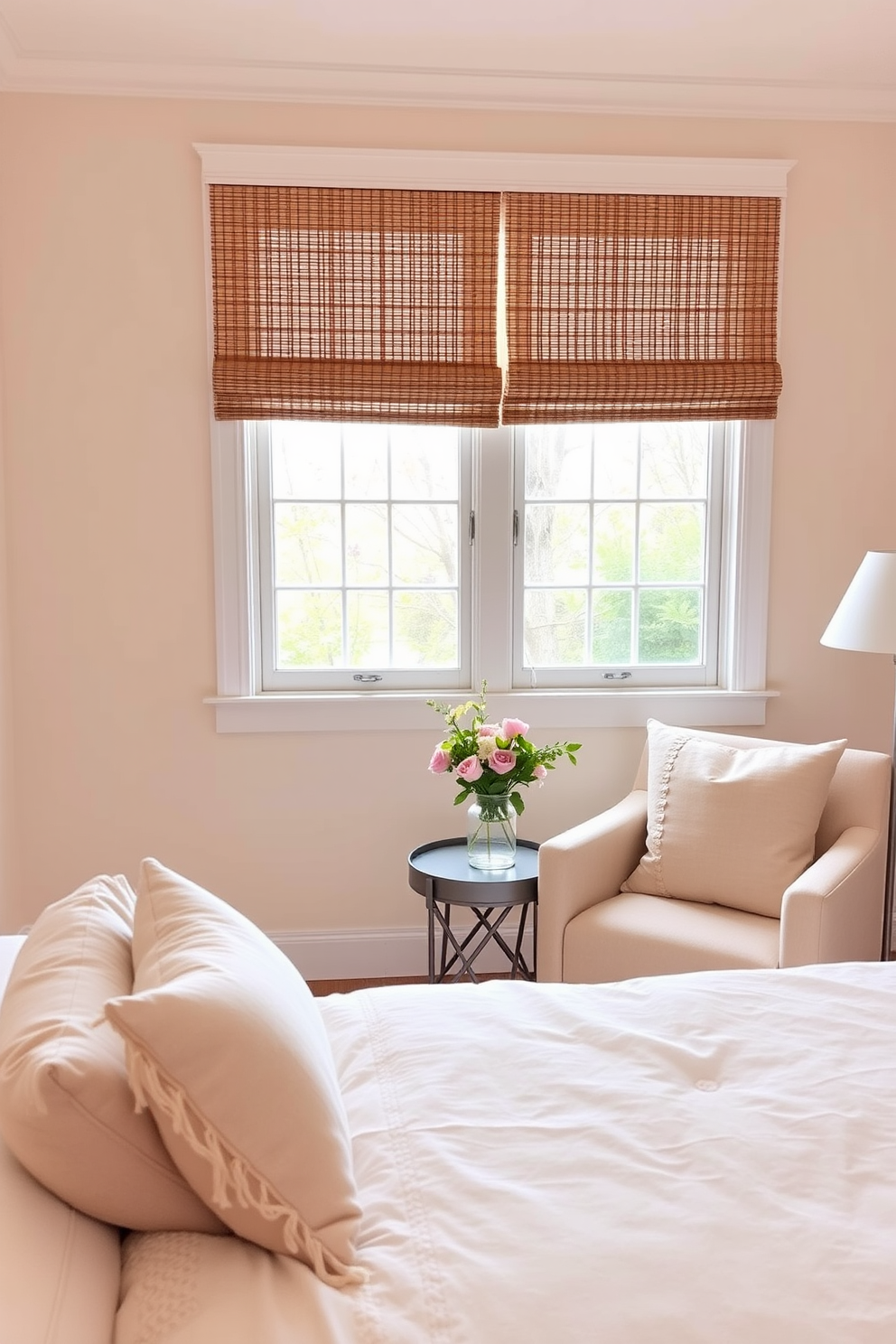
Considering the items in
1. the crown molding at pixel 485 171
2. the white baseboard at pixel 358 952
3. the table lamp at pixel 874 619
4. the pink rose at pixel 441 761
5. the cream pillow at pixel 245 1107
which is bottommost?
the white baseboard at pixel 358 952

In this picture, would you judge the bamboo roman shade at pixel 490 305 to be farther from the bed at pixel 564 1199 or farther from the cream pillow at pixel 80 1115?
the cream pillow at pixel 80 1115

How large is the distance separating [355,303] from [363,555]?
2.49ft

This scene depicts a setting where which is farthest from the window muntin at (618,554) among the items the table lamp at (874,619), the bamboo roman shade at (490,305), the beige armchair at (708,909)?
the table lamp at (874,619)

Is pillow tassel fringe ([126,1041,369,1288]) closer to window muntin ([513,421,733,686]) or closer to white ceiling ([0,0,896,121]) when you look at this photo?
window muntin ([513,421,733,686])

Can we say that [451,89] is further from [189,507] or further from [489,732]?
[489,732]

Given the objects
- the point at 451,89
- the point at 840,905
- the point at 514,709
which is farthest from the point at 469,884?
the point at 451,89

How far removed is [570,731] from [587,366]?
1136 millimetres

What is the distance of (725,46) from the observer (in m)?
3.04

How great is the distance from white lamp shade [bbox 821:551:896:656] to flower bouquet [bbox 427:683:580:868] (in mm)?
782

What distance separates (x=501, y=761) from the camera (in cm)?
292

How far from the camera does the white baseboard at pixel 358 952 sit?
3.54 m

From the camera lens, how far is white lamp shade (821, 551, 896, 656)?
114 inches

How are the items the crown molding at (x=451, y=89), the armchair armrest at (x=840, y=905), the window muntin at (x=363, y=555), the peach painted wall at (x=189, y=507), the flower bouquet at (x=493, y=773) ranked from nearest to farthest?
the armchair armrest at (x=840, y=905) < the flower bouquet at (x=493, y=773) < the crown molding at (x=451, y=89) < the peach painted wall at (x=189, y=507) < the window muntin at (x=363, y=555)

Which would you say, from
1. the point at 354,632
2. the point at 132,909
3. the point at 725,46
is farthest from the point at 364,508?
the point at 132,909
